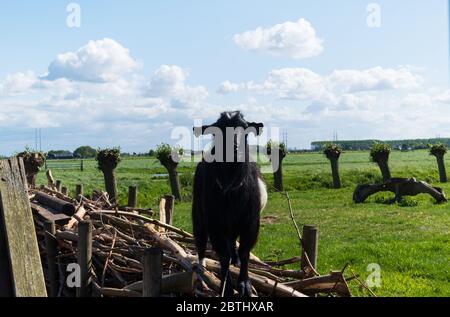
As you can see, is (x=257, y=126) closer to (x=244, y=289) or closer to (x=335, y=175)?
(x=244, y=289)

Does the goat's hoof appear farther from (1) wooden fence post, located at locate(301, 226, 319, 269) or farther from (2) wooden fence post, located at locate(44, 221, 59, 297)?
(2) wooden fence post, located at locate(44, 221, 59, 297)

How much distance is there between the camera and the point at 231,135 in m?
4.01

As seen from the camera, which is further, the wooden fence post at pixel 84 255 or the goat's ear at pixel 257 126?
the wooden fence post at pixel 84 255

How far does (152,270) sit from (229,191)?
93 centimetres

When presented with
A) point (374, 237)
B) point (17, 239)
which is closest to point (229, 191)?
point (17, 239)

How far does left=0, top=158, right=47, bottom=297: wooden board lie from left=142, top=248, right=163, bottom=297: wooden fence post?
1093mm

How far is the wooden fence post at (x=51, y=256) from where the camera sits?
21.6ft

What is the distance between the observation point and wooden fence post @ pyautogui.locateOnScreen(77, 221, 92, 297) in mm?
5477

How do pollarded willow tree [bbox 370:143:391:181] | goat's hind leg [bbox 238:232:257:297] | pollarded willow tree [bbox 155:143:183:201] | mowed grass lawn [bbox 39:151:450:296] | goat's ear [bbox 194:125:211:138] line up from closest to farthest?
1. goat's ear [bbox 194:125:211:138]
2. goat's hind leg [bbox 238:232:257:297]
3. mowed grass lawn [bbox 39:151:450:296]
4. pollarded willow tree [bbox 155:143:183:201]
5. pollarded willow tree [bbox 370:143:391:181]

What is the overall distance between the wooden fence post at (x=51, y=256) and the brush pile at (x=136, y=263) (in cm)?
5

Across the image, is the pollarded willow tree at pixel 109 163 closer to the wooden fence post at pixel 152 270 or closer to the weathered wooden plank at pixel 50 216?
the weathered wooden plank at pixel 50 216

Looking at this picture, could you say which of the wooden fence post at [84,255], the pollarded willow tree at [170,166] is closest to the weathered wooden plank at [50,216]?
the wooden fence post at [84,255]

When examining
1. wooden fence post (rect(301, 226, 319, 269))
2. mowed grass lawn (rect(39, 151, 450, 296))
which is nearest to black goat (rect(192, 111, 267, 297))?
wooden fence post (rect(301, 226, 319, 269))
